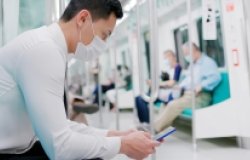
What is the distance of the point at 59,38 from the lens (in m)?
1.34

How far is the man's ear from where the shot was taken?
1.39m

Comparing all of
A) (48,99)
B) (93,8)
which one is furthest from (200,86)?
(48,99)

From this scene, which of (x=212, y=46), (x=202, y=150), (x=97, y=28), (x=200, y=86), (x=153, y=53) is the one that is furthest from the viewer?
(x=212, y=46)

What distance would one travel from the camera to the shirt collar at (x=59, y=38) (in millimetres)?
1331

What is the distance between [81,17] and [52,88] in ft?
1.20

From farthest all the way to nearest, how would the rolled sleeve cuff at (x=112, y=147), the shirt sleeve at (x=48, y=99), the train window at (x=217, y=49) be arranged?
the train window at (x=217, y=49), the rolled sleeve cuff at (x=112, y=147), the shirt sleeve at (x=48, y=99)

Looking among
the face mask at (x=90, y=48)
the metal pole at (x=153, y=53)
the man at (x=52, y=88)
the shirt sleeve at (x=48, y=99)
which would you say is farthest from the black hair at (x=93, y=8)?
the metal pole at (x=153, y=53)

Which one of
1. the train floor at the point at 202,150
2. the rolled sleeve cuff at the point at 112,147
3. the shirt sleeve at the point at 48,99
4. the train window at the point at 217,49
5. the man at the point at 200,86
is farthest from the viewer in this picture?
the train window at the point at 217,49

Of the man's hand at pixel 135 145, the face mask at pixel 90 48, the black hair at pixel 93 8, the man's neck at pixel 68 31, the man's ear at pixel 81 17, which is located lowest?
the man's hand at pixel 135 145

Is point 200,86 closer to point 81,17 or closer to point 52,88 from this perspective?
point 81,17

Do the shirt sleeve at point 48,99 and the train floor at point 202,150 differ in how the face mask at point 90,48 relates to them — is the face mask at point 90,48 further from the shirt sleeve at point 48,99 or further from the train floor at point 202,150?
the train floor at point 202,150

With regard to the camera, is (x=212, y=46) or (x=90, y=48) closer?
(x=90, y=48)

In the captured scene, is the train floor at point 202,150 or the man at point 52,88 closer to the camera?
the man at point 52,88

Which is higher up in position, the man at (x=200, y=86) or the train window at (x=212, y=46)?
the train window at (x=212, y=46)
